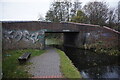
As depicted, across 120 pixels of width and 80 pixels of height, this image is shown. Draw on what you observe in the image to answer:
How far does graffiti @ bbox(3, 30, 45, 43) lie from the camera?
19078 mm

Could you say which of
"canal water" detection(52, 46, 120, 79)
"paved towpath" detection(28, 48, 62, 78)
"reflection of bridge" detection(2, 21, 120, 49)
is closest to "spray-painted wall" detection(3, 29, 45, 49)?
"reflection of bridge" detection(2, 21, 120, 49)

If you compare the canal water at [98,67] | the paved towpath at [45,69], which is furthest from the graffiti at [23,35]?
the paved towpath at [45,69]

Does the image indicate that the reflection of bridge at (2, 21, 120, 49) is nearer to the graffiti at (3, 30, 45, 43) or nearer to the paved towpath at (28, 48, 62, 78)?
the graffiti at (3, 30, 45, 43)

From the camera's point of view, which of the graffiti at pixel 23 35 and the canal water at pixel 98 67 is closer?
the canal water at pixel 98 67

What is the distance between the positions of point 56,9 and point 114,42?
77.4 feet

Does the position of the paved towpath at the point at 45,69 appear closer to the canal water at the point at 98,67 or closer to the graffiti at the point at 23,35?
the canal water at the point at 98,67

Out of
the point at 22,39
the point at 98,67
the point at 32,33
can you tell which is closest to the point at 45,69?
the point at 98,67

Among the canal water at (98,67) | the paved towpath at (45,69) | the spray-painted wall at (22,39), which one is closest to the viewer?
the paved towpath at (45,69)

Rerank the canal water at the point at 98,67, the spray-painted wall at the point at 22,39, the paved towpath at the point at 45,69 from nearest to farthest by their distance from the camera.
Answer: the paved towpath at the point at 45,69 < the canal water at the point at 98,67 < the spray-painted wall at the point at 22,39

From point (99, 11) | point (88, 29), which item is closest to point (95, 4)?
point (99, 11)

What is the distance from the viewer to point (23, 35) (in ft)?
63.8

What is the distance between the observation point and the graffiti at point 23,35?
19078 millimetres

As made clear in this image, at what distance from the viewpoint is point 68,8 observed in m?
40.4

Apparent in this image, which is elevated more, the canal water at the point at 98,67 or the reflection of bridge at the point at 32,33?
the reflection of bridge at the point at 32,33
